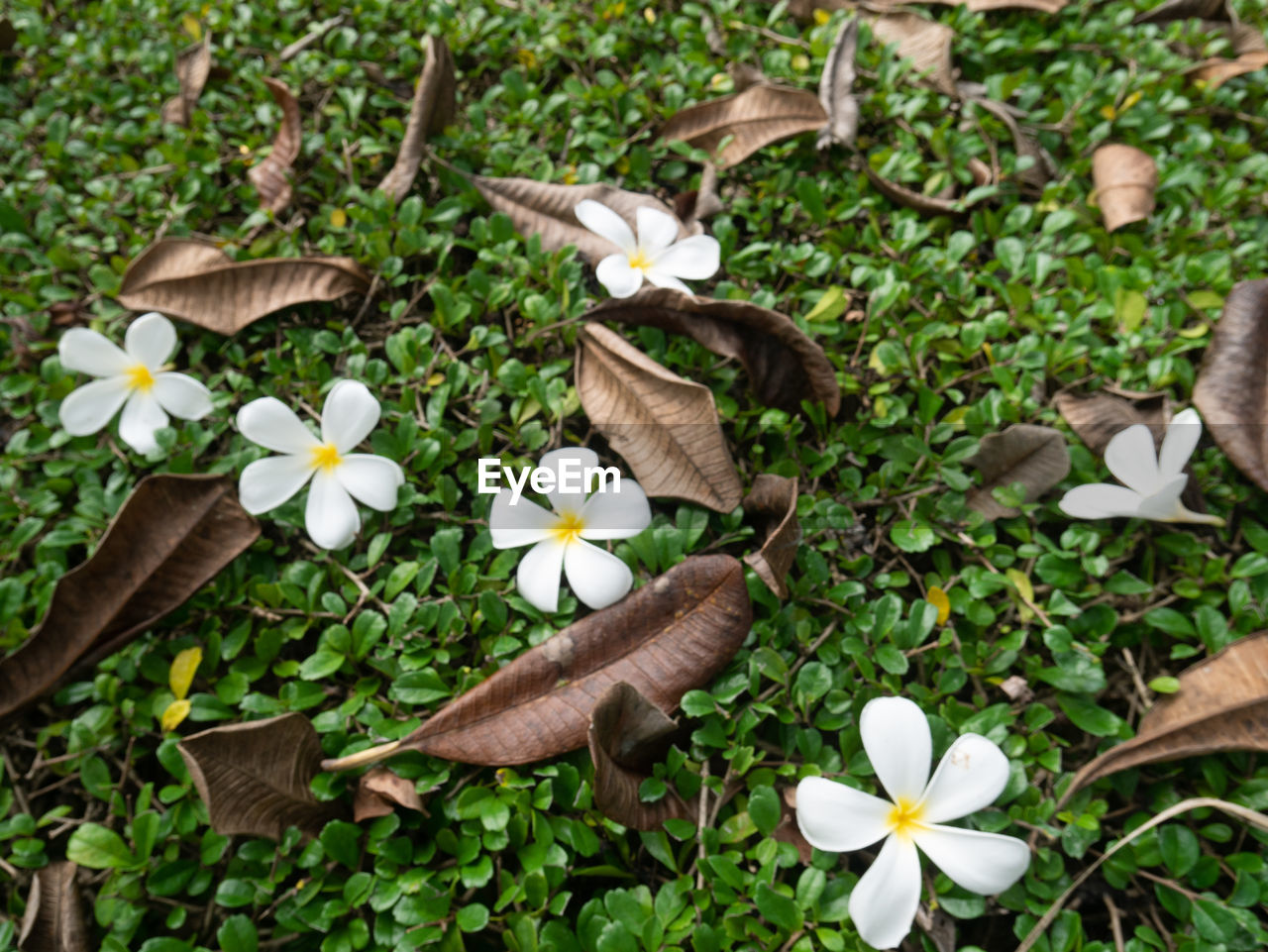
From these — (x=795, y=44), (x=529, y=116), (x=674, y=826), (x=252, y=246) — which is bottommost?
(x=674, y=826)

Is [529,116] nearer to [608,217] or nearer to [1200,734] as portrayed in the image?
[608,217]

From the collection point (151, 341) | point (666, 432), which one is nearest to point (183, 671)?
point (151, 341)

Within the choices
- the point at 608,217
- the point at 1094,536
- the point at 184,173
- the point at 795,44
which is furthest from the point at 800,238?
the point at 184,173

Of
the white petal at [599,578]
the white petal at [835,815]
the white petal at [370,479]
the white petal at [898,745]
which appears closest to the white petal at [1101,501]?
the white petal at [898,745]

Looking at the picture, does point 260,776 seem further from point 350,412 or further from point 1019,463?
point 1019,463

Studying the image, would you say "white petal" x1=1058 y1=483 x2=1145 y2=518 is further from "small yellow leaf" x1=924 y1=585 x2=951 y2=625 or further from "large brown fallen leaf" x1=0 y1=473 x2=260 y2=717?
"large brown fallen leaf" x1=0 y1=473 x2=260 y2=717

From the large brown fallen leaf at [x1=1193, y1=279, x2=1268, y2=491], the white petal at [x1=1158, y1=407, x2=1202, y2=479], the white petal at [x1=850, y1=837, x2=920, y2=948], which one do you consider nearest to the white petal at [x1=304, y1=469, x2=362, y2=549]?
the white petal at [x1=850, y1=837, x2=920, y2=948]

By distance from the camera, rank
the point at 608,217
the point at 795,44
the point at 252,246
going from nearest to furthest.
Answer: the point at 608,217 < the point at 252,246 < the point at 795,44

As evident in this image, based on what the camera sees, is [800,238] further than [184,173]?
No
